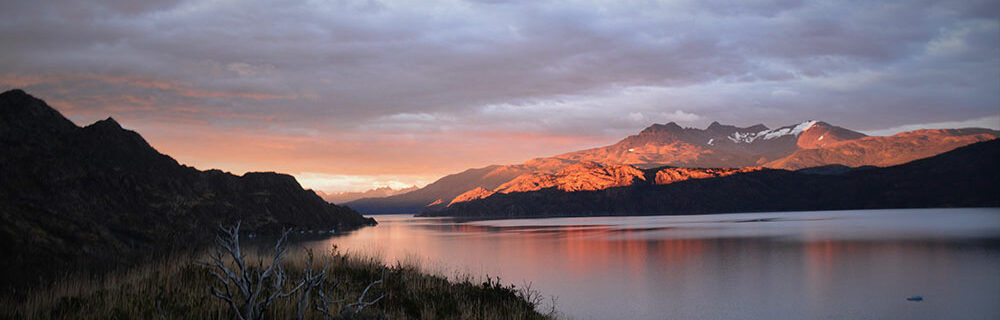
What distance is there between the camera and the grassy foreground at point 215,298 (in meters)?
9.77

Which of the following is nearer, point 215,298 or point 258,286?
point 258,286

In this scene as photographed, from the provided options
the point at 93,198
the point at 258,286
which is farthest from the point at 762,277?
the point at 93,198

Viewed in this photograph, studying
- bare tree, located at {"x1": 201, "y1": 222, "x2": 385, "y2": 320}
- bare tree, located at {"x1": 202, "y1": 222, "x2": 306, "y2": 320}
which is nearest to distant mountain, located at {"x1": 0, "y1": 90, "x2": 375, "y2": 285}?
bare tree, located at {"x1": 201, "y1": 222, "x2": 385, "y2": 320}

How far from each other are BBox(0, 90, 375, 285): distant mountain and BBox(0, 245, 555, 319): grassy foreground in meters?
7.30

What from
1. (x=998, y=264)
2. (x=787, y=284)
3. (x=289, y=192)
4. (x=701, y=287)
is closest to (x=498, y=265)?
(x=701, y=287)

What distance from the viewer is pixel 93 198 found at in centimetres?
5269

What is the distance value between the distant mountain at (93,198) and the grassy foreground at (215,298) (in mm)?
7298

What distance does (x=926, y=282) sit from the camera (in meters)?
26.5

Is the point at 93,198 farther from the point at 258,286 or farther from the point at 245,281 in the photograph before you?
the point at 258,286

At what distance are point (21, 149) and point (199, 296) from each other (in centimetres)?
5599

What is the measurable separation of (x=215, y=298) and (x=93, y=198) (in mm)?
53545

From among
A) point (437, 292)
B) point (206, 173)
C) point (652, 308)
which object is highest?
point (206, 173)

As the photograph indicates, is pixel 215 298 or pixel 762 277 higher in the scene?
pixel 215 298

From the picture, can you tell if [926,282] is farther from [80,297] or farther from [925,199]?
[925,199]
